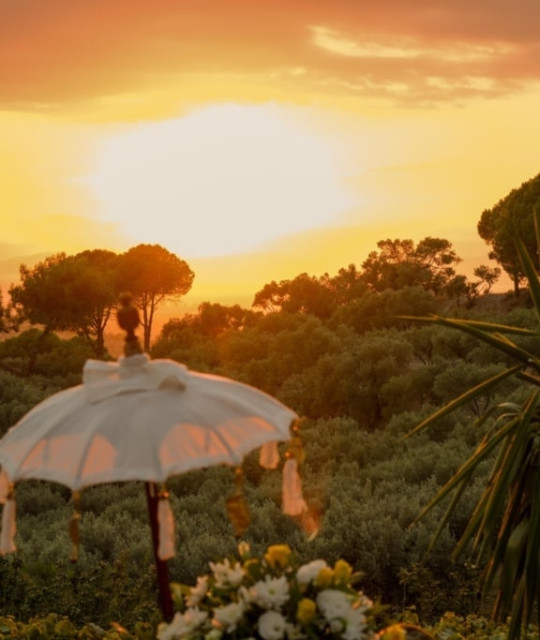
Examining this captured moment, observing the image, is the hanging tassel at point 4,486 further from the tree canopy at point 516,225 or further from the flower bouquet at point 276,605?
the tree canopy at point 516,225

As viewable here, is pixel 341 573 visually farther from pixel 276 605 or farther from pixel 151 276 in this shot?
pixel 151 276

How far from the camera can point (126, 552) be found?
1225 centimetres

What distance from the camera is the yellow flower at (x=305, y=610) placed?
5367 mm

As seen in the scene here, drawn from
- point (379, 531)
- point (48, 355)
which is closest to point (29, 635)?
point (379, 531)

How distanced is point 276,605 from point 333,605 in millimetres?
304

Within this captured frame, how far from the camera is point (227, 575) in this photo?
562cm

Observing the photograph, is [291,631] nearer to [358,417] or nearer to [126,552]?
[126,552]

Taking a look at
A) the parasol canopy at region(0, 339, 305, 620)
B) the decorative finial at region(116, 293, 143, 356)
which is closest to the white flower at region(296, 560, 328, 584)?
the parasol canopy at region(0, 339, 305, 620)

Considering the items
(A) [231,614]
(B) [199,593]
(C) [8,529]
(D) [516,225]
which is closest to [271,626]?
(A) [231,614]

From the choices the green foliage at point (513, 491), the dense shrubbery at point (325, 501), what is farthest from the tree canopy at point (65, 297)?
the green foliage at point (513, 491)

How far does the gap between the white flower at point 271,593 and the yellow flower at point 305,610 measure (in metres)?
0.10

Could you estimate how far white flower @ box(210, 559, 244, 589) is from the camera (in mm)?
5594

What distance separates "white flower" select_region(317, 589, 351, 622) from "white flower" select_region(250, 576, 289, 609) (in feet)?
0.64

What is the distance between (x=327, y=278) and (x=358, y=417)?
30836 mm
